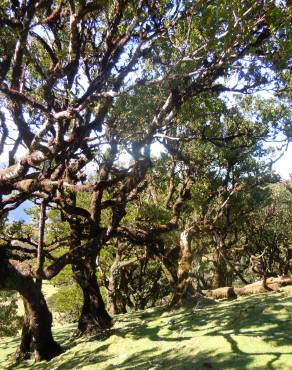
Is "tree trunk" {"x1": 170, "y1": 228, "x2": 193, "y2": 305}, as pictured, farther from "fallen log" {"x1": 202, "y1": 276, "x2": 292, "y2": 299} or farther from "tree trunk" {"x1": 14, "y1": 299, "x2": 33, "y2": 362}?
"tree trunk" {"x1": 14, "y1": 299, "x2": 33, "y2": 362}

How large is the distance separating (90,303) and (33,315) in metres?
3.05

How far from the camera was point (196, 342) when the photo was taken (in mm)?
10422

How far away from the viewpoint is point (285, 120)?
69.5 ft

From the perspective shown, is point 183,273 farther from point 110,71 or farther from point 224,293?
point 110,71

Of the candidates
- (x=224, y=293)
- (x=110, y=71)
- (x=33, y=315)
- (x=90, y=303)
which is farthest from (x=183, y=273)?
(x=110, y=71)

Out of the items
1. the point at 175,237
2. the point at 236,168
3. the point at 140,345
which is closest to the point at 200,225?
the point at 175,237

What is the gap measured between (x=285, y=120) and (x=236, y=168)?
17.2 ft

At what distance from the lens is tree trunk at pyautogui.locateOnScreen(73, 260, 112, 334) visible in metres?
15.4

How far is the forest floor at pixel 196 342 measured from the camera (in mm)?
8641

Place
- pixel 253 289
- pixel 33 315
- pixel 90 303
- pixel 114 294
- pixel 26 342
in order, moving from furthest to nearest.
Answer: pixel 114 294
pixel 253 289
pixel 90 303
pixel 26 342
pixel 33 315

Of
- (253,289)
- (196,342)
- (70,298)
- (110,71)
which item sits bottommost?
(196,342)

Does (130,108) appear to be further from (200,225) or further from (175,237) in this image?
(175,237)

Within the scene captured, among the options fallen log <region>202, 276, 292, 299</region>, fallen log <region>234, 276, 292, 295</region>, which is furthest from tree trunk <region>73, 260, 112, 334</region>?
fallen log <region>234, 276, 292, 295</region>

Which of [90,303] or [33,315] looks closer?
[33,315]
